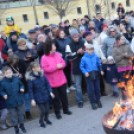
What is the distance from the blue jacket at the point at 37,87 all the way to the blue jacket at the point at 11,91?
0.29 metres

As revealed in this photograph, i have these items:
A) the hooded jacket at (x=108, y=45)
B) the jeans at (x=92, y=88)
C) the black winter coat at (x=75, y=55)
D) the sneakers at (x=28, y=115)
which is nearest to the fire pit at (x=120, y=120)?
the jeans at (x=92, y=88)

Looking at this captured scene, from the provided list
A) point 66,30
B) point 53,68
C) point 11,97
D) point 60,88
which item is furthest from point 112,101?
point 66,30

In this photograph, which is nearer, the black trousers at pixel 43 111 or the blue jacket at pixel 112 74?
the black trousers at pixel 43 111

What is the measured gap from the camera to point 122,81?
615cm

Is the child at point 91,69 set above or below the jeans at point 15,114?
above

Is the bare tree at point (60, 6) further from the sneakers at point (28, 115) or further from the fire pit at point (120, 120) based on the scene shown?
the fire pit at point (120, 120)

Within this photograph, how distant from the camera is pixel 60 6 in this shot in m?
22.3

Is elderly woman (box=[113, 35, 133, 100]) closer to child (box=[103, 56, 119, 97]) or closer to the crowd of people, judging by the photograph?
the crowd of people

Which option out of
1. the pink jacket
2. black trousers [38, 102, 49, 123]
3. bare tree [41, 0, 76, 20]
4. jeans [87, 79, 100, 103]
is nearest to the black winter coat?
jeans [87, 79, 100, 103]

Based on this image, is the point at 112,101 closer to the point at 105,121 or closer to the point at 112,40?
the point at 112,40

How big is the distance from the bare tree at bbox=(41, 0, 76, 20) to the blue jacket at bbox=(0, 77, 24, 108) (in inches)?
581

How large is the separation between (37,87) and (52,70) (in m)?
0.62

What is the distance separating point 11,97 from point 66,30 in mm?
5992

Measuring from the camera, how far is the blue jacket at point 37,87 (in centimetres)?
488
